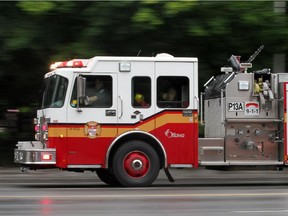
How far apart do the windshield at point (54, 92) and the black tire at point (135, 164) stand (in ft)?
5.01

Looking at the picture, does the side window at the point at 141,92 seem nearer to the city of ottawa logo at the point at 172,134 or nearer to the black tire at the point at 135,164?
the city of ottawa logo at the point at 172,134

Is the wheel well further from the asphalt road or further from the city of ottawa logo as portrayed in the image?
the asphalt road

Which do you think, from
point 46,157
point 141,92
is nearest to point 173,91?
point 141,92

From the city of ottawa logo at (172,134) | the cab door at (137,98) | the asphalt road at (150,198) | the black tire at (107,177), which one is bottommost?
the asphalt road at (150,198)

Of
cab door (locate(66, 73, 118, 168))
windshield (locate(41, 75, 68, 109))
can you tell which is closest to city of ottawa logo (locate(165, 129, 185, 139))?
cab door (locate(66, 73, 118, 168))

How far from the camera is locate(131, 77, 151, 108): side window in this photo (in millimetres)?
13695

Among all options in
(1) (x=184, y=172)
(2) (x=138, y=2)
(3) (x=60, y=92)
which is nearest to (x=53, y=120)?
(3) (x=60, y=92)

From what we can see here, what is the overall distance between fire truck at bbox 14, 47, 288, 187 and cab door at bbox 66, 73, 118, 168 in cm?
2

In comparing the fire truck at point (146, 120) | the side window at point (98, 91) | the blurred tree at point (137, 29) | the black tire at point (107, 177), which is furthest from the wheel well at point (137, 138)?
the blurred tree at point (137, 29)

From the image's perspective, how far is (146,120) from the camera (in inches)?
536

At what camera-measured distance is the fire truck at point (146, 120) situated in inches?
A: 530

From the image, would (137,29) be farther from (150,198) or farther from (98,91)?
(150,198)

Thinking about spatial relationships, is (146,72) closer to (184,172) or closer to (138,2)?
(138,2)

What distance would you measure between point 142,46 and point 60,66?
13.0 feet
